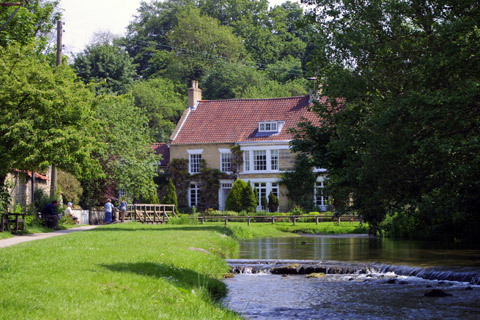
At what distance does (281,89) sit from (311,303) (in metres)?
62.0

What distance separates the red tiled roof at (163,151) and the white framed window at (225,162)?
5.77m

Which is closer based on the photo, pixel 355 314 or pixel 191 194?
pixel 355 314

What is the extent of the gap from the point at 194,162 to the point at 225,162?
2.83m

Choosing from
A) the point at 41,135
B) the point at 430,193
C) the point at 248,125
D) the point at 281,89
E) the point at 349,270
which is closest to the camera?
the point at 430,193

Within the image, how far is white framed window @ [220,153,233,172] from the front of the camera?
52438mm

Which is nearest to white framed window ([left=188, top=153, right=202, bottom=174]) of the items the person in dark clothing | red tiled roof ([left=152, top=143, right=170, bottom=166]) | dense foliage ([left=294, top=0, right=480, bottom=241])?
red tiled roof ([left=152, top=143, right=170, bottom=166])

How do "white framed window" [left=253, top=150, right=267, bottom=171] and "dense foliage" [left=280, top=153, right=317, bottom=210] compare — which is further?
"white framed window" [left=253, top=150, right=267, bottom=171]

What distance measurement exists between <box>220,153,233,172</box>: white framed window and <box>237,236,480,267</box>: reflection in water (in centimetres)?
2078

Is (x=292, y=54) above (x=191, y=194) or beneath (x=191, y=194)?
above

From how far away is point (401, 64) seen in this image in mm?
19781

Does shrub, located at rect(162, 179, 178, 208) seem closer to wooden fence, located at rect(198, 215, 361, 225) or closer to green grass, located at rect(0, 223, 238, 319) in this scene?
wooden fence, located at rect(198, 215, 361, 225)

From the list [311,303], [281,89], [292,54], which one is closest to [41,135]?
[311,303]

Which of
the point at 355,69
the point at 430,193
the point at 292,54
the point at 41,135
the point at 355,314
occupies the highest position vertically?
the point at 292,54

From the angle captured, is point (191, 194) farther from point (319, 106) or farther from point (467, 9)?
point (467, 9)
